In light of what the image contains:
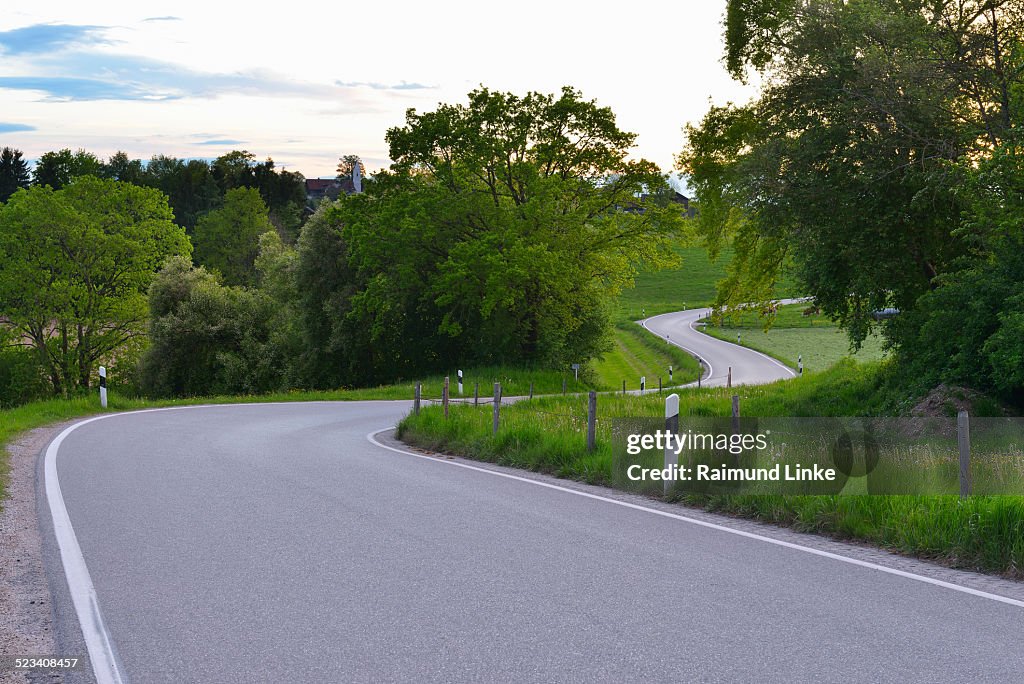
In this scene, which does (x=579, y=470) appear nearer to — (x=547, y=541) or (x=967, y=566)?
(x=547, y=541)

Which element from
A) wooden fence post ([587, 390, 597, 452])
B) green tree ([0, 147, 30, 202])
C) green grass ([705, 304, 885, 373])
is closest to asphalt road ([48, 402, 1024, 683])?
wooden fence post ([587, 390, 597, 452])

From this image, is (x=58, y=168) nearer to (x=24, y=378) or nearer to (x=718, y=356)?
(x=24, y=378)

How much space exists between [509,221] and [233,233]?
2267 inches

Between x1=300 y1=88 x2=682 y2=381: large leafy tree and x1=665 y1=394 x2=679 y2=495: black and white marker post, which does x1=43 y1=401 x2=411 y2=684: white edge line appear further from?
x1=300 y1=88 x2=682 y2=381: large leafy tree

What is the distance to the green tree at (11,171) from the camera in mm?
108188

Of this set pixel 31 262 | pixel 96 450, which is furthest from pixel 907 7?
pixel 31 262

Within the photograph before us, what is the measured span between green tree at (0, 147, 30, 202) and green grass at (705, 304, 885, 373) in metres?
85.8

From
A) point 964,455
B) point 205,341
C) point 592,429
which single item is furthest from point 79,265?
point 964,455

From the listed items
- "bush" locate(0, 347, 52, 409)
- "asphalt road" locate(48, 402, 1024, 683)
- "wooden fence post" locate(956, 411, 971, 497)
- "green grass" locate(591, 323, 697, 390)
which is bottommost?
"green grass" locate(591, 323, 697, 390)

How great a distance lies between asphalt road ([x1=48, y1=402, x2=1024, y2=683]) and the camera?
4.91m

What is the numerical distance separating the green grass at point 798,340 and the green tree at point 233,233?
44.3 metres

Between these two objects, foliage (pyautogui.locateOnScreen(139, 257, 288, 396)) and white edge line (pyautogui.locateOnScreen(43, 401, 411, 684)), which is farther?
foliage (pyautogui.locateOnScreen(139, 257, 288, 396))

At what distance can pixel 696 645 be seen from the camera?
520 cm

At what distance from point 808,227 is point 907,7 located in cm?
593
